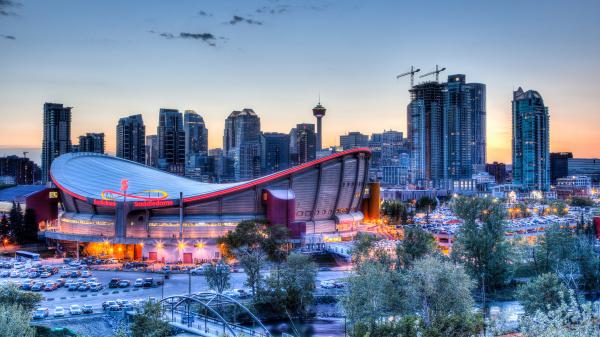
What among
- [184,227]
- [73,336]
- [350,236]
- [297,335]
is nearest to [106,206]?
[184,227]

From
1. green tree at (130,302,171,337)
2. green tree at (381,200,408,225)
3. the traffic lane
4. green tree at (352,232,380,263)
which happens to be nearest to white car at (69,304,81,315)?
the traffic lane

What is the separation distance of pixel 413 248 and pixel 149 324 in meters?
29.4

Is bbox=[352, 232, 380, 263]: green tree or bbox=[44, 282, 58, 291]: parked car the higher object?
bbox=[352, 232, 380, 263]: green tree

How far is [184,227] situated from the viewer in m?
74.0

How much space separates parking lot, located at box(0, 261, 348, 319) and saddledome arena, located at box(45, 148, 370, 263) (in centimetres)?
1014

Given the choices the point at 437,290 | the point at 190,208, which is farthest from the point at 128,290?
the point at 437,290

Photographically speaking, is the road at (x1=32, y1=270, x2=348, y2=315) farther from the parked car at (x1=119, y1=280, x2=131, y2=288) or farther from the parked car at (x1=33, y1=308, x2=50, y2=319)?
the parked car at (x1=33, y1=308, x2=50, y2=319)

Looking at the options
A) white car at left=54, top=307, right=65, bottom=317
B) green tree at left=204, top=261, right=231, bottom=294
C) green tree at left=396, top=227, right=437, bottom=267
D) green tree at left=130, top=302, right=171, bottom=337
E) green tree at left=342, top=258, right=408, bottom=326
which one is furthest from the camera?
green tree at left=396, top=227, right=437, bottom=267

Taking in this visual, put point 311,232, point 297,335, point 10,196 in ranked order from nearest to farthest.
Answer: point 297,335, point 311,232, point 10,196

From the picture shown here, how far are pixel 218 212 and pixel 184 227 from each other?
17.0 ft

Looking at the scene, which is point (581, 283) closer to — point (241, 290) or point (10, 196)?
point (241, 290)

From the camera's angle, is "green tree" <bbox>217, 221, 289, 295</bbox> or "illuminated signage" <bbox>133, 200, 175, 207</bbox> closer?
"green tree" <bbox>217, 221, 289, 295</bbox>

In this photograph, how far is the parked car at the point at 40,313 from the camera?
4138 centimetres

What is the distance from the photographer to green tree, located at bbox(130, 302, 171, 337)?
30500mm
